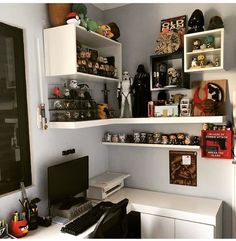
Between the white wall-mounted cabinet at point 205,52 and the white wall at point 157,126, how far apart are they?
4.7 inches

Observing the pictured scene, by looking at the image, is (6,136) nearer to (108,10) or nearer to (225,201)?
(108,10)

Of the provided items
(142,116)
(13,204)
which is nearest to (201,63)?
(142,116)

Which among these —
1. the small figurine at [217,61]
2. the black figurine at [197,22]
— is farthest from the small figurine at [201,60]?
the black figurine at [197,22]

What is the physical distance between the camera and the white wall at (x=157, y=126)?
2141mm

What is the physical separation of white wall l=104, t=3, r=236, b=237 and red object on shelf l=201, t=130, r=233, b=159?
0.30 ft

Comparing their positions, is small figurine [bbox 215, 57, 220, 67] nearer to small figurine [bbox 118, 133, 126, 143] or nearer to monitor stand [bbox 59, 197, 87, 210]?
small figurine [bbox 118, 133, 126, 143]

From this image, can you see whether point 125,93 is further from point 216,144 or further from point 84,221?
point 84,221

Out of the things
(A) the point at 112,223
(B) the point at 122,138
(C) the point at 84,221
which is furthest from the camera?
(B) the point at 122,138

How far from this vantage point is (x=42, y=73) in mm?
1952

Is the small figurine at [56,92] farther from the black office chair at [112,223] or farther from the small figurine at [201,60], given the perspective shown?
the small figurine at [201,60]

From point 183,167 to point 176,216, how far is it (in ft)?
1.69

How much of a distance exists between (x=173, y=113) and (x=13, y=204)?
60.7 inches

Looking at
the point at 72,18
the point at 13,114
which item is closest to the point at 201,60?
the point at 72,18

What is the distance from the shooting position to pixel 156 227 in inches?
82.9
